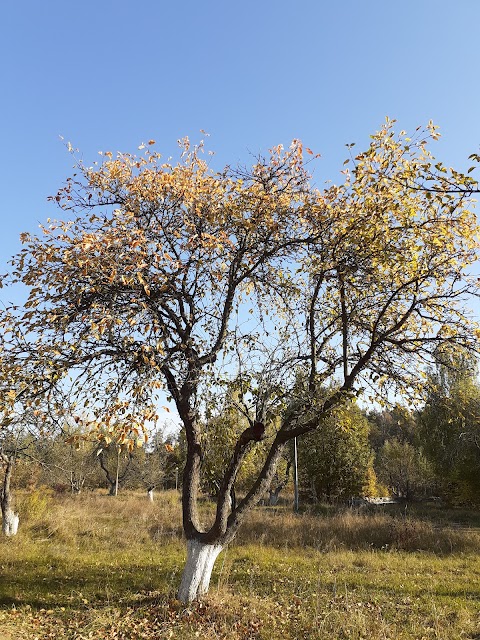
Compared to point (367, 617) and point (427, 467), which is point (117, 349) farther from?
point (427, 467)

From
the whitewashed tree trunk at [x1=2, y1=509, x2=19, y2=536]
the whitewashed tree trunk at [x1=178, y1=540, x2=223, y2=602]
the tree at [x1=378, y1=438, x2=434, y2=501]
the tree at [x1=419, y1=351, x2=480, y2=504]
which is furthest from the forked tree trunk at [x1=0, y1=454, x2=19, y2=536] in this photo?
the tree at [x1=378, y1=438, x2=434, y2=501]

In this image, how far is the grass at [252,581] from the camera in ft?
22.5

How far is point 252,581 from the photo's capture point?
381 inches

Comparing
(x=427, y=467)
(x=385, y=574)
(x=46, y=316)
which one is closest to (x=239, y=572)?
(x=385, y=574)

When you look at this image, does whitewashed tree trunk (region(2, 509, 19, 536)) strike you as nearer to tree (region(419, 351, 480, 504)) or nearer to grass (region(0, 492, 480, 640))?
grass (region(0, 492, 480, 640))

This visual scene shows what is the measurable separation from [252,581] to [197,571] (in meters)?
2.78

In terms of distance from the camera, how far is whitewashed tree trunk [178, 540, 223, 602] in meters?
7.49

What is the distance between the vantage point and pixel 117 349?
729 cm

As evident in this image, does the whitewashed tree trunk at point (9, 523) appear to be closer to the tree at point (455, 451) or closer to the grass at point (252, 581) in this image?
the grass at point (252, 581)

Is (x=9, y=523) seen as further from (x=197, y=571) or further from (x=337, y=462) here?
(x=337, y=462)

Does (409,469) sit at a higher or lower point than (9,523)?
higher

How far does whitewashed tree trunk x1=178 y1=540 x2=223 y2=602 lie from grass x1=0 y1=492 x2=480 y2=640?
20cm

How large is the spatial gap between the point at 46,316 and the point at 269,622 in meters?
6.06

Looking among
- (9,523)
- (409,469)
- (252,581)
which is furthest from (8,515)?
(409,469)
